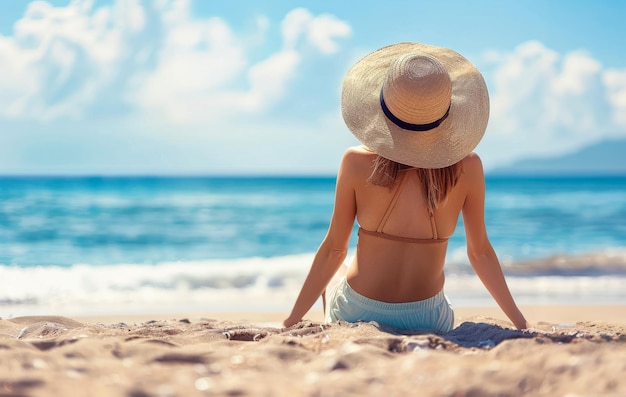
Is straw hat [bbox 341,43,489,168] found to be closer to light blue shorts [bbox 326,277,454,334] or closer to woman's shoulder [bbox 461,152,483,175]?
woman's shoulder [bbox 461,152,483,175]

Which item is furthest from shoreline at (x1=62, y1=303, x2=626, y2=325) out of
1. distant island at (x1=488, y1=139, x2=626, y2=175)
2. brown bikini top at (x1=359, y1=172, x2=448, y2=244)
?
distant island at (x1=488, y1=139, x2=626, y2=175)

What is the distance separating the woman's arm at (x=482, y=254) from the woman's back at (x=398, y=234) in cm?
7

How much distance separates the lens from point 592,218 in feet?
58.3

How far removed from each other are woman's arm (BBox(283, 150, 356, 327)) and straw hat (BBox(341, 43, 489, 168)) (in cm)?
20

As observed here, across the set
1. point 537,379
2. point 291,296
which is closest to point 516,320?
point 537,379

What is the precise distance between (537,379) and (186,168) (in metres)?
47.3

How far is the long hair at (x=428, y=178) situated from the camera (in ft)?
8.84

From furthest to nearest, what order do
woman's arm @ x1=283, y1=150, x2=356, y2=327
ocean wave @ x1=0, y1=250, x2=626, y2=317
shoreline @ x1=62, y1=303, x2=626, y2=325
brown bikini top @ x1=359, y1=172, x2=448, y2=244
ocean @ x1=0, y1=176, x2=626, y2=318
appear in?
1. ocean @ x1=0, y1=176, x2=626, y2=318
2. ocean wave @ x1=0, y1=250, x2=626, y2=317
3. shoreline @ x1=62, y1=303, x2=626, y2=325
4. woman's arm @ x1=283, y1=150, x2=356, y2=327
5. brown bikini top @ x1=359, y1=172, x2=448, y2=244

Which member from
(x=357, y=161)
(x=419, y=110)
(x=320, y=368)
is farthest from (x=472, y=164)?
(x=320, y=368)

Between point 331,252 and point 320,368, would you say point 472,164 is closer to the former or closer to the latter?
point 331,252

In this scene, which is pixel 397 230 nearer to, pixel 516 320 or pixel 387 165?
pixel 387 165

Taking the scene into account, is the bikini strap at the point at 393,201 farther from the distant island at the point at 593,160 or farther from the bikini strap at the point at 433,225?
the distant island at the point at 593,160

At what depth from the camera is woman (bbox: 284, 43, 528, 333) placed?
2648 millimetres

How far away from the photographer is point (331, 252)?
289 centimetres
